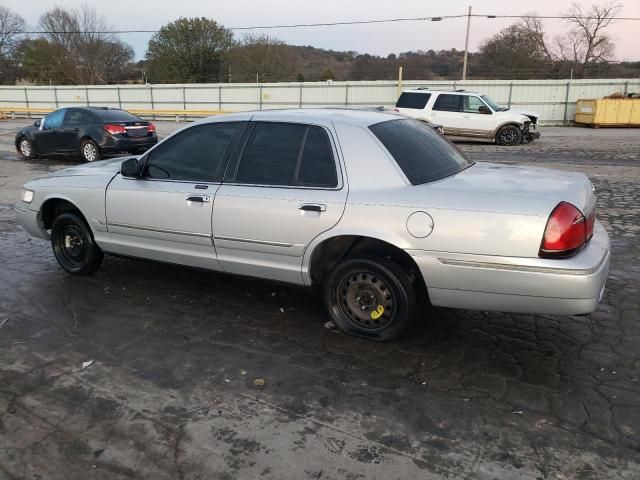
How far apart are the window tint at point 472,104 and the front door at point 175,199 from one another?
1564 centimetres

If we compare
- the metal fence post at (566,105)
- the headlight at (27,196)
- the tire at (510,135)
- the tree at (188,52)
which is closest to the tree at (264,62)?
the tree at (188,52)

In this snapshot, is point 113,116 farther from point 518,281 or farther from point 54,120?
point 518,281

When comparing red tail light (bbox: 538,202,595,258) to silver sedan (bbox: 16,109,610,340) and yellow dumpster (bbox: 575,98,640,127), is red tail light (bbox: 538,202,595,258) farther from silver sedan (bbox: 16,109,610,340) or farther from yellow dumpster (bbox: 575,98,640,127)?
yellow dumpster (bbox: 575,98,640,127)

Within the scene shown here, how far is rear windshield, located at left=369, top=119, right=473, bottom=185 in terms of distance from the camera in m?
3.90

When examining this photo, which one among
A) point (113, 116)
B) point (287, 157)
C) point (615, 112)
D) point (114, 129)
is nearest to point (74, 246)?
point (287, 157)

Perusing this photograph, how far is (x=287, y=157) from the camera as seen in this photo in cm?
419

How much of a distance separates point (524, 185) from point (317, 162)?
1461 mm

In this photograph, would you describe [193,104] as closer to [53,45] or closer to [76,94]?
[76,94]

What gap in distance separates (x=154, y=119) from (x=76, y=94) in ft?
24.8

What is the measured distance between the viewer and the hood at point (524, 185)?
137 inches

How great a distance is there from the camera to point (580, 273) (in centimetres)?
328

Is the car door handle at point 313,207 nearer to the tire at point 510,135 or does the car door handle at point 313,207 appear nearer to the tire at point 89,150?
the tire at point 89,150

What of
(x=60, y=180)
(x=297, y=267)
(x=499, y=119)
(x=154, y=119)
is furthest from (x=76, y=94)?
(x=297, y=267)

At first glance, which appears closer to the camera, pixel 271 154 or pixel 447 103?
pixel 271 154
